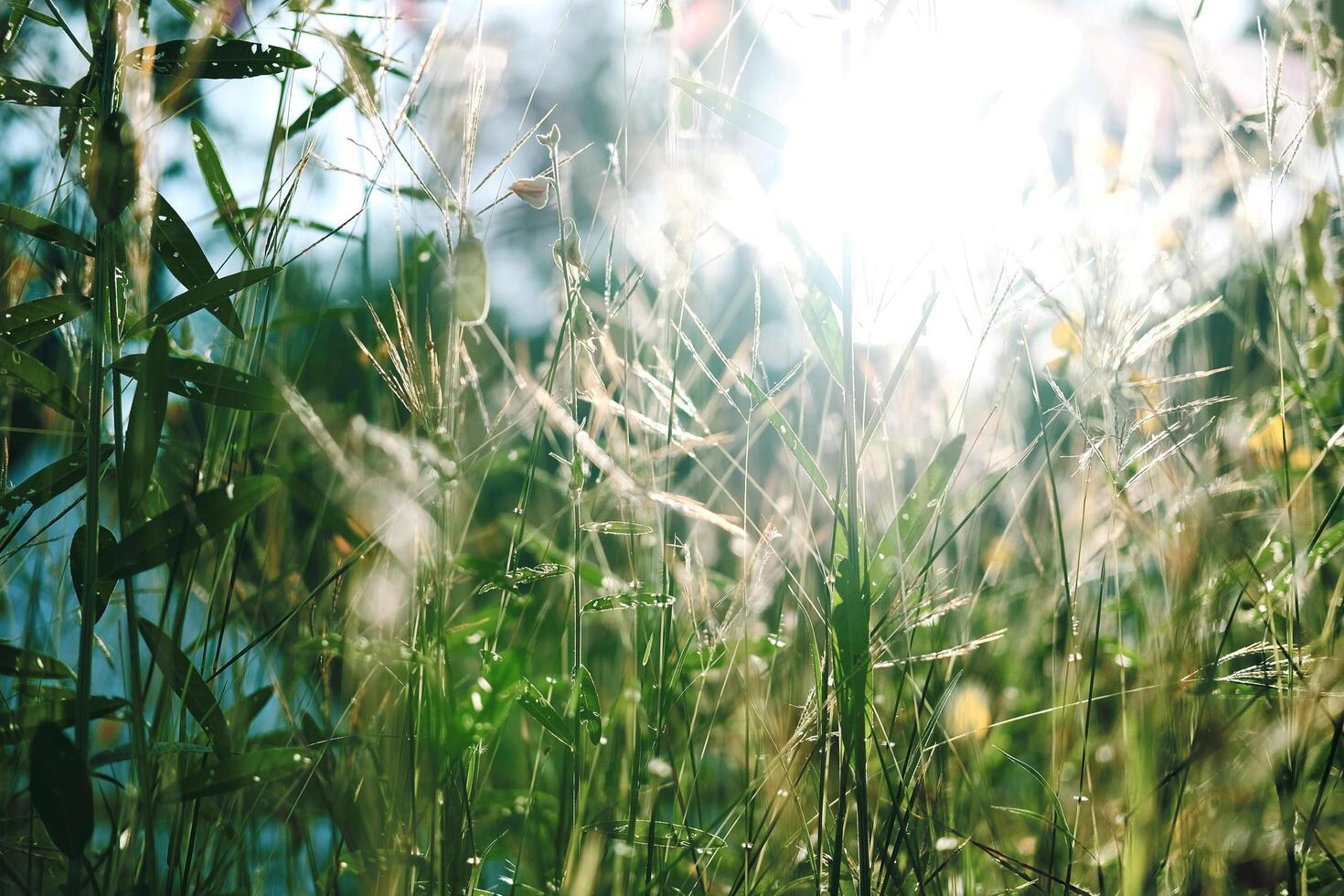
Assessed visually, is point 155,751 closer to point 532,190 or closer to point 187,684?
point 187,684

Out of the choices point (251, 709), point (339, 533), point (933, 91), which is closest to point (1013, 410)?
point (933, 91)

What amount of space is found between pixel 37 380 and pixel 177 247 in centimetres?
11

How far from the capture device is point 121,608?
2.88 feet

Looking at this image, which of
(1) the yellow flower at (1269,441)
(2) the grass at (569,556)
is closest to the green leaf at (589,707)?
(2) the grass at (569,556)

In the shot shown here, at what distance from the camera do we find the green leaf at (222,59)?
1.89ft

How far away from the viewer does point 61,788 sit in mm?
459

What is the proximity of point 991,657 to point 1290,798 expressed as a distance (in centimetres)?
56

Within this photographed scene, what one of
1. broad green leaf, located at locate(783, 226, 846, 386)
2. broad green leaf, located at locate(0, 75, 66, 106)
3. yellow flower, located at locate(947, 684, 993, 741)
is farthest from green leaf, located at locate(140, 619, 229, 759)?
yellow flower, located at locate(947, 684, 993, 741)

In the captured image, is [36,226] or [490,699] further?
[490,699]

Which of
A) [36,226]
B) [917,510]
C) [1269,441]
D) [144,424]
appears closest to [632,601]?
[917,510]

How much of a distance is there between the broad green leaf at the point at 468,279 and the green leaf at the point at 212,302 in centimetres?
10

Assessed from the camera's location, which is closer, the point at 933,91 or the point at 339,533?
the point at 933,91

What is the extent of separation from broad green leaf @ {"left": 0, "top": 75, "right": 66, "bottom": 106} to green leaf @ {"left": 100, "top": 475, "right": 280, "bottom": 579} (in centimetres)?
27

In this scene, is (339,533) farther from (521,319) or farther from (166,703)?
(521,319)
